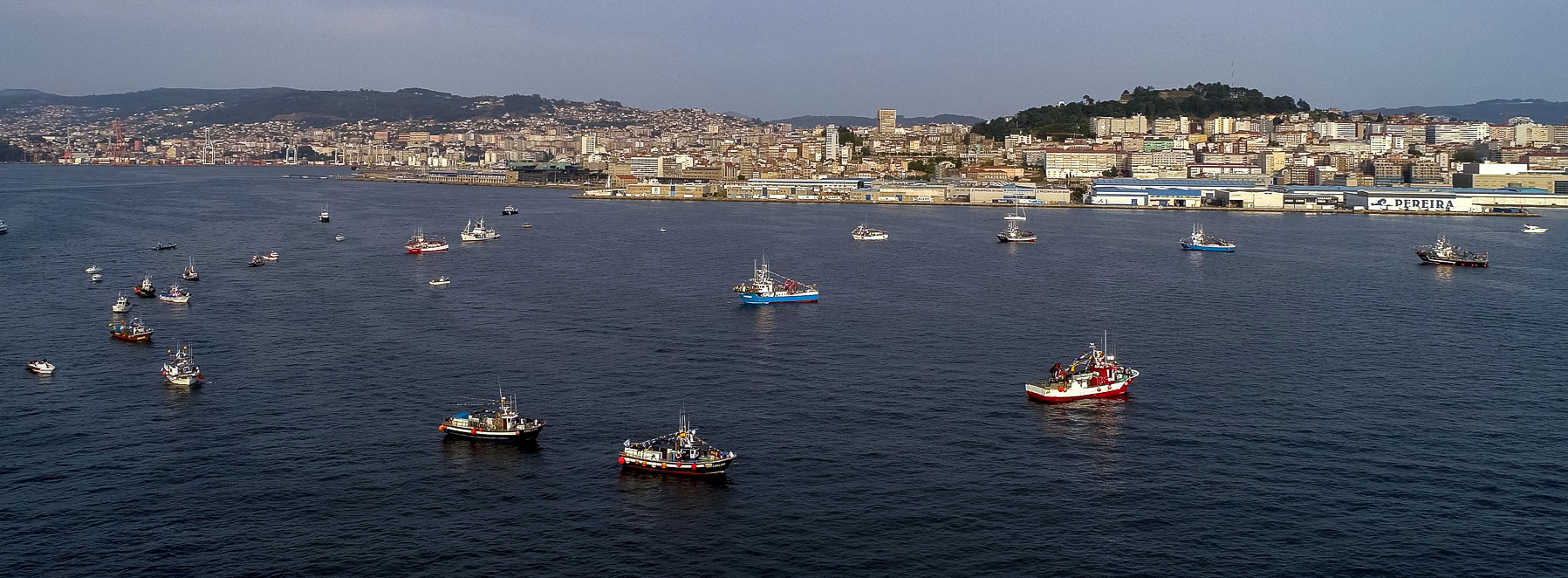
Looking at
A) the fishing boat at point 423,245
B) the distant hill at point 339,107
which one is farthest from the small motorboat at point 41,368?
the distant hill at point 339,107

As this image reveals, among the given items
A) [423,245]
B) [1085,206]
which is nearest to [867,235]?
[423,245]

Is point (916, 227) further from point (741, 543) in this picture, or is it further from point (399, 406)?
point (741, 543)

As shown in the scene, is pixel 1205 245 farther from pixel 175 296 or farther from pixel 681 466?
pixel 681 466

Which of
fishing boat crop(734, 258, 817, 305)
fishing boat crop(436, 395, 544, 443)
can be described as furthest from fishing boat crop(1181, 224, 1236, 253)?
fishing boat crop(436, 395, 544, 443)

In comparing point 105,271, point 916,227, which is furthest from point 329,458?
point 916,227

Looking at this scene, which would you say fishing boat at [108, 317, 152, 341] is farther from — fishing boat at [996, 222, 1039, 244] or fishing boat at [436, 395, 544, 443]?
fishing boat at [996, 222, 1039, 244]
